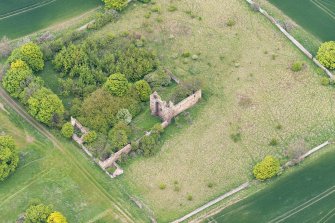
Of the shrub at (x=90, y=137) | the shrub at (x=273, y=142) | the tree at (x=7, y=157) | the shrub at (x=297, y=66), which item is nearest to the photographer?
the tree at (x=7, y=157)

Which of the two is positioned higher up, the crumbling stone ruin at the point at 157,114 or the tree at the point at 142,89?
the tree at the point at 142,89

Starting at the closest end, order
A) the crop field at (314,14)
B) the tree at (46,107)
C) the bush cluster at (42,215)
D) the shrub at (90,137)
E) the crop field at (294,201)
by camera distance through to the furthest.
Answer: the bush cluster at (42,215), the crop field at (294,201), the shrub at (90,137), the tree at (46,107), the crop field at (314,14)

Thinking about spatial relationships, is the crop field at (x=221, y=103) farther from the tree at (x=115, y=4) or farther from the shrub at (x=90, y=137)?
the shrub at (x=90, y=137)

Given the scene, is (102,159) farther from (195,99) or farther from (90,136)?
(195,99)

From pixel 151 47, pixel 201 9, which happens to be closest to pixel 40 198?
pixel 151 47

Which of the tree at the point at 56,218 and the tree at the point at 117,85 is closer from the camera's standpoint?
the tree at the point at 56,218

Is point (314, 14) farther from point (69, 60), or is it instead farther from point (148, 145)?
point (69, 60)

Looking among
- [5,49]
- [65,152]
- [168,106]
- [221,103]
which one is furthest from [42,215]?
[5,49]

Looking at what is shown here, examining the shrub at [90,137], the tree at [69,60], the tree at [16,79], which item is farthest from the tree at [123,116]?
the tree at [16,79]

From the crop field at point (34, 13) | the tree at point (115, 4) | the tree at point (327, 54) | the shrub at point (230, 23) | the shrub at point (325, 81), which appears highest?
the tree at point (115, 4)
